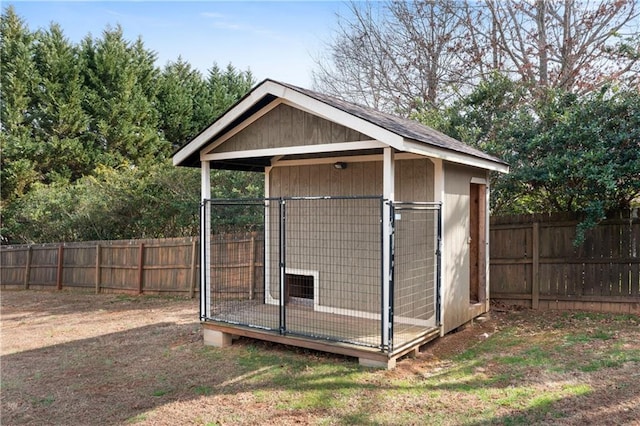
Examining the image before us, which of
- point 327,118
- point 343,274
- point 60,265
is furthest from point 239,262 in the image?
point 60,265

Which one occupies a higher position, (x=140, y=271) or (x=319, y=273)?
(x=319, y=273)

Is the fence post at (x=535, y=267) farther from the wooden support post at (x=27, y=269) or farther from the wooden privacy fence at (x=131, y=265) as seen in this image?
the wooden support post at (x=27, y=269)

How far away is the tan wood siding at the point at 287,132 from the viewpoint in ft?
16.2

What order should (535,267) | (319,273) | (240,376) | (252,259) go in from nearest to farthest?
(240,376), (319,273), (535,267), (252,259)

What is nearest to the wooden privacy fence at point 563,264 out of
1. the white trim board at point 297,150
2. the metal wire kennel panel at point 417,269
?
the metal wire kennel panel at point 417,269

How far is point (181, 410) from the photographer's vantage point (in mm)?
3854

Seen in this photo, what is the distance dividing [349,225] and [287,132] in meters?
1.59

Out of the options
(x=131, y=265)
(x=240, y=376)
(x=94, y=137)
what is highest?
(x=94, y=137)

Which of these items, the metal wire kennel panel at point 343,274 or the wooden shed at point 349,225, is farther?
the metal wire kennel panel at point 343,274

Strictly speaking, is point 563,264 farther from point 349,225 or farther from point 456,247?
point 349,225

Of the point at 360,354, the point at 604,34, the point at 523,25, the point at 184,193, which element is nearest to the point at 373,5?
the point at 523,25

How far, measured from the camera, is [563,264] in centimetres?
719

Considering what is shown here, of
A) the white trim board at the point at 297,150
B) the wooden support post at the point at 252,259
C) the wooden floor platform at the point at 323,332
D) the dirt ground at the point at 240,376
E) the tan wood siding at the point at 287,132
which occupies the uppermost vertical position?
the tan wood siding at the point at 287,132

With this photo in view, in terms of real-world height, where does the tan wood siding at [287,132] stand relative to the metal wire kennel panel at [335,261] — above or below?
above
